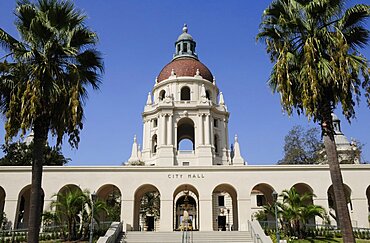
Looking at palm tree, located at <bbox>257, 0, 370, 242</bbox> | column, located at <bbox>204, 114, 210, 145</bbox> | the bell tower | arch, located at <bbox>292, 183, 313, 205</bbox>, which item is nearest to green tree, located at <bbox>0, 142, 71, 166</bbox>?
the bell tower

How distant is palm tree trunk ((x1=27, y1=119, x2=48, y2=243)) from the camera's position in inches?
519

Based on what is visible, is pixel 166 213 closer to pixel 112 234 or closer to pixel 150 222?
pixel 112 234

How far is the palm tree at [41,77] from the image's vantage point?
1373 cm

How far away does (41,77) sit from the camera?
45.9ft

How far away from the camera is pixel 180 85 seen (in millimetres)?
50000

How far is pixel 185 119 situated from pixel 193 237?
1025 inches

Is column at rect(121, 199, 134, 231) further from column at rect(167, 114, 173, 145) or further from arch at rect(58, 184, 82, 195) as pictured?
column at rect(167, 114, 173, 145)

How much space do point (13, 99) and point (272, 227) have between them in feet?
62.5

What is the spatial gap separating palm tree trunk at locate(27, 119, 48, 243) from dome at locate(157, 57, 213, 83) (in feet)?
123

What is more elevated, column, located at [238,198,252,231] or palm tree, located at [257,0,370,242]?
palm tree, located at [257,0,370,242]

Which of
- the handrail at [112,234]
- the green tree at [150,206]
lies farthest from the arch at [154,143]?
the handrail at [112,234]

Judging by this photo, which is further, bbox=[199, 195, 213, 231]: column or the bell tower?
the bell tower

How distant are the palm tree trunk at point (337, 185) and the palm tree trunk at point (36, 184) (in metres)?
11.2

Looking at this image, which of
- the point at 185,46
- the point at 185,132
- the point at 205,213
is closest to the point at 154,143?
the point at 185,132
